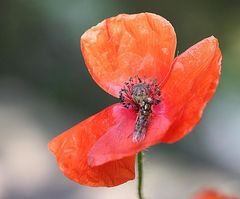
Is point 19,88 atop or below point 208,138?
atop

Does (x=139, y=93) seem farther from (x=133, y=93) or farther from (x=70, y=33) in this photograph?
(x=70, y=33)

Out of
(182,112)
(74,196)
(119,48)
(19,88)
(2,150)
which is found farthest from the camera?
(19,88)

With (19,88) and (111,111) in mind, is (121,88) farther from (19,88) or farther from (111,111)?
(19,88)

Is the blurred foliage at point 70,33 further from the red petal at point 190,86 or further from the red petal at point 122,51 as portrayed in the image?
the red petal at point 190,86

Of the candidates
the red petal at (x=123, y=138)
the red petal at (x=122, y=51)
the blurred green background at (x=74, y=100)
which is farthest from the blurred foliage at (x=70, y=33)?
the red petal at (x=123, y=138)

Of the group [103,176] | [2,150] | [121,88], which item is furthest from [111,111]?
[2,150]
